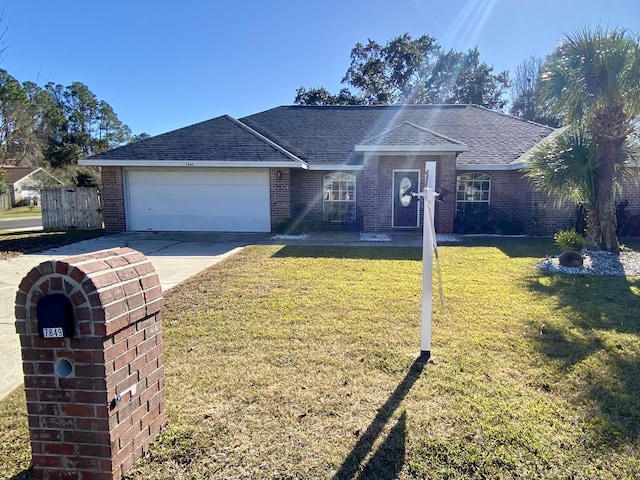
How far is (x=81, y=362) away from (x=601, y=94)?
1067cm

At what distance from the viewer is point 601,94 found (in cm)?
862

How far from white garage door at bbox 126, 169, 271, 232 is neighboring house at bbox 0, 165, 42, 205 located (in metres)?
33.5

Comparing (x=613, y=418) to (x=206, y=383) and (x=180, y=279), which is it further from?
(x=180, y=279)

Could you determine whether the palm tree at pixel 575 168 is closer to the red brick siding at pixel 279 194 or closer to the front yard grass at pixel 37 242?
the red brick siding at pixel 279 194

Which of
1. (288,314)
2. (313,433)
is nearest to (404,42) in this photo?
(288,314)

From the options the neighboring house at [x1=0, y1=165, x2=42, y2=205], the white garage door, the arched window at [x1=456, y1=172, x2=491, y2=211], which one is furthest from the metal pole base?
the neighboring house at [x1=0, y1=165, x2=42, y2=205]

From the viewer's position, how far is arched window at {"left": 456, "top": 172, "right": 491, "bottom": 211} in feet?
49.0

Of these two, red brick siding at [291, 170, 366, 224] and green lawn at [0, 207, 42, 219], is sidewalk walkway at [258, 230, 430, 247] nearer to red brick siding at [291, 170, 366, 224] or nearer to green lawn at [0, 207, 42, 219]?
red brick siding at [291, 170, 366, 224]

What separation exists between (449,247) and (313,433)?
30.1 ft

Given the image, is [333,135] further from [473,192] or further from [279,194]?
[473,192]

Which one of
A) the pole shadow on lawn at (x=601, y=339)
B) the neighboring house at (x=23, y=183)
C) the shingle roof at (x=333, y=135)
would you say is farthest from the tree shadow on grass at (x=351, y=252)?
the neighboring house at (x=23, y=183)

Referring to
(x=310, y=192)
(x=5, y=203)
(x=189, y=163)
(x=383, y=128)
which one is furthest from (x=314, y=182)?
(x=5, y=203)

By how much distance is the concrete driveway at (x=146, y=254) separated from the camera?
13.8 ft

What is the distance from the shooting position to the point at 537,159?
982cm
